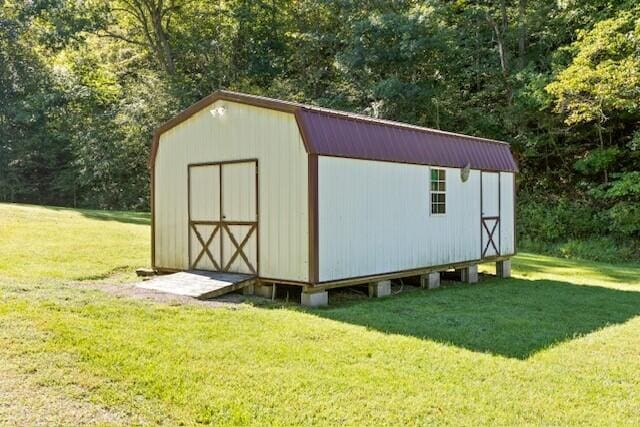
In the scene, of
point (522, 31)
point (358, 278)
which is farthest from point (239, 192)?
point (522, 31)

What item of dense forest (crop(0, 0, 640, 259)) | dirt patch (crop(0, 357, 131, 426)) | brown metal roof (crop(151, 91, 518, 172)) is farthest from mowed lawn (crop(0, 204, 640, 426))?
dense forest (crop(0, 0, 640, 259))

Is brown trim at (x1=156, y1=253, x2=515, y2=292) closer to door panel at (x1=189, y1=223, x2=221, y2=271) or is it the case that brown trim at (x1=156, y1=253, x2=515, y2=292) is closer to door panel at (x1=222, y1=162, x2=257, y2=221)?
door panel at (x1=189, y1=223, x2=221, y2=271)

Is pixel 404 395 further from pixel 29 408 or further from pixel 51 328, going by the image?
pixel 51 328

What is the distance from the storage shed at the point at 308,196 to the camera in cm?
782

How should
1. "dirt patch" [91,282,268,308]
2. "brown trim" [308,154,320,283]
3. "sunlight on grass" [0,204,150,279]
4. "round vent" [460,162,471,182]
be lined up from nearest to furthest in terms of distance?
"dirt patch" [91,282,268,308], "brown trim" [308,154,320,283], "sunlight on grass" [0,204,150,279], "round vent" [460,162,471,182]

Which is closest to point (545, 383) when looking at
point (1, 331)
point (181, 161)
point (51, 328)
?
point (51, 328)

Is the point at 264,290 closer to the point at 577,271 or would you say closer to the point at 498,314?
the point at 498,314

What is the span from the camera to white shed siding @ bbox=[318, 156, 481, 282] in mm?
7926

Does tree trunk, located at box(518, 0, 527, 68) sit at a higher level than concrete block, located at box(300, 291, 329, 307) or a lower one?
higher

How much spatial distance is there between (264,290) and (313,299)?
0.92m

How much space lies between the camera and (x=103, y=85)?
27.4 metres

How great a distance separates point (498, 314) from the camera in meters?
7.44

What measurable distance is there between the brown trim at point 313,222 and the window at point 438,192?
3.09 meters

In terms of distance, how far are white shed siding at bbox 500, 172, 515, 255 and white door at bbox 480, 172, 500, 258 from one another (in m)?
0.19
